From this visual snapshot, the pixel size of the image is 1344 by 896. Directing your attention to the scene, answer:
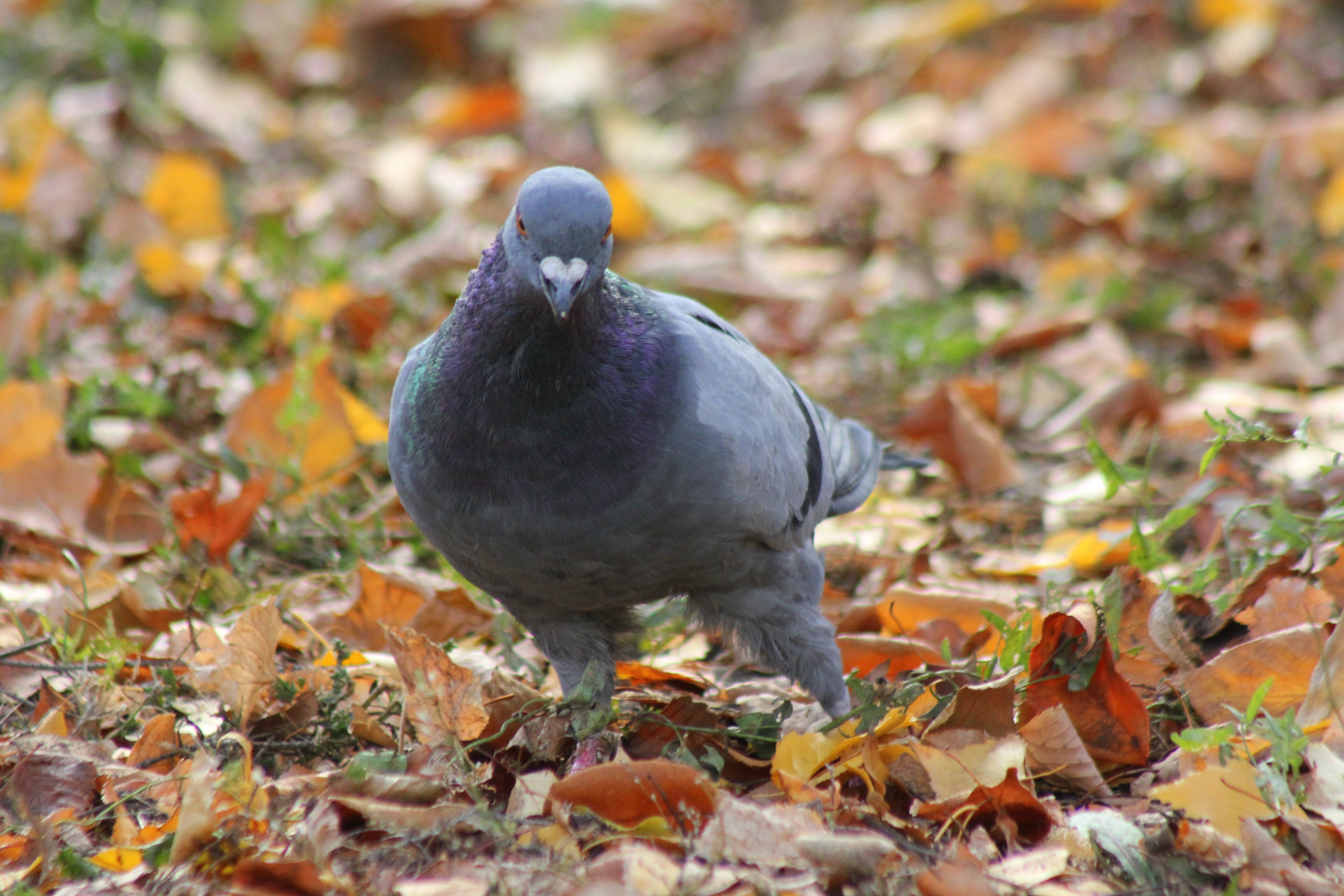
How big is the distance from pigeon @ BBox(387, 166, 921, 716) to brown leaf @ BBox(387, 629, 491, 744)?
0.75 ft

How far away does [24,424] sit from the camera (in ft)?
13.8

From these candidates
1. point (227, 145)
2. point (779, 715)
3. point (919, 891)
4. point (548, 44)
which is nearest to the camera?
point (919, 891)

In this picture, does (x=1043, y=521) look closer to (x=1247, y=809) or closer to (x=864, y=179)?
(x=1247, y=809)

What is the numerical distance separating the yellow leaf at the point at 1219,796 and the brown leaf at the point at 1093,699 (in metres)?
0.36

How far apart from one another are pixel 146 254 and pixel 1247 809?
4850mm

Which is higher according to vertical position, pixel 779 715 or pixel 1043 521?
pixel 779 715

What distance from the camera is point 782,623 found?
331 cm

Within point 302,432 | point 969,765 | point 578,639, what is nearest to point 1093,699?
point 969,765

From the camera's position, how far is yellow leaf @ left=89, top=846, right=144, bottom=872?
101 inches

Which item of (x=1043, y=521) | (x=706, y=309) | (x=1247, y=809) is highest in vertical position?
(x=706, y=309)

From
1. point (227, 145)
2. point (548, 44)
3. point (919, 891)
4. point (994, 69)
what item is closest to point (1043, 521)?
point (919, 891)

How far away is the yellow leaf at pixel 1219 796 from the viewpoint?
8.34ft

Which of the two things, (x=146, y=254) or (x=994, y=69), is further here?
(x=994, y=69)

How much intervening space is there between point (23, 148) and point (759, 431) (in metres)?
5.15
